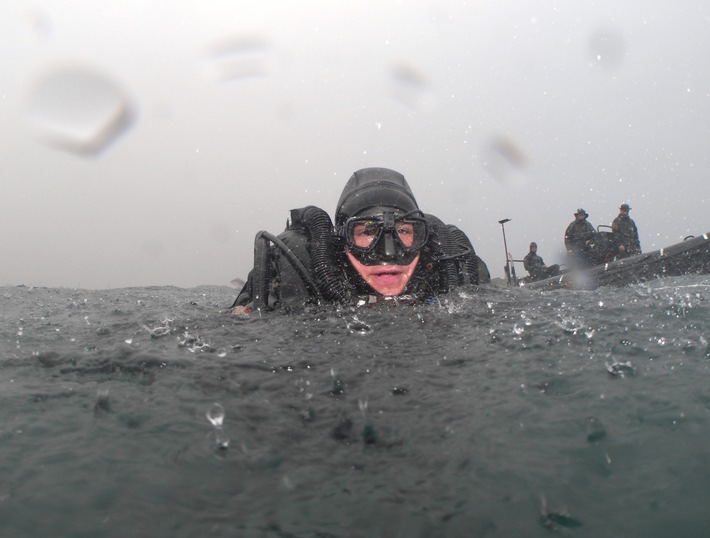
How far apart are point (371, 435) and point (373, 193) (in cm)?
398

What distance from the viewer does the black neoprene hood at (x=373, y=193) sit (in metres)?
5.61

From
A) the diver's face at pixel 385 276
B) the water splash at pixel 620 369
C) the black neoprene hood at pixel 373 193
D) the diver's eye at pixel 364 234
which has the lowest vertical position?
the water splash at pixel 620 369

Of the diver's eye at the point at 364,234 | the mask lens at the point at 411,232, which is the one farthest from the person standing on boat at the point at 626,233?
the diver's eye at the point at 364,234

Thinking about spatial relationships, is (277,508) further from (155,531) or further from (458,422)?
(458,422)

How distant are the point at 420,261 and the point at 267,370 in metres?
3.07

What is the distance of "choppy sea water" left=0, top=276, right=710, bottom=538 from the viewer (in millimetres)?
1539

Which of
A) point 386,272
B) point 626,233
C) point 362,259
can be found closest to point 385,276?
point 386,272

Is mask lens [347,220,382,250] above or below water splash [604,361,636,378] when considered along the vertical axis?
above

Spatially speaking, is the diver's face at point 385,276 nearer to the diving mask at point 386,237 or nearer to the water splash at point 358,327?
the diving mask at point 386,237

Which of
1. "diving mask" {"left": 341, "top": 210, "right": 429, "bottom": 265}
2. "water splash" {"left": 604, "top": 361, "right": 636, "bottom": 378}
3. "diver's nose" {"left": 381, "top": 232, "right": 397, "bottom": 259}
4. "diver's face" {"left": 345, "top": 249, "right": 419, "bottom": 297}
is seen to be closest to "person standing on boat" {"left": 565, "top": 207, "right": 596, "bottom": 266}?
"diving mask" {"left": 341, "top": 210, "right": 429, "bottom": 265}

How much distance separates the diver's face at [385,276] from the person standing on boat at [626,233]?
9.21 m

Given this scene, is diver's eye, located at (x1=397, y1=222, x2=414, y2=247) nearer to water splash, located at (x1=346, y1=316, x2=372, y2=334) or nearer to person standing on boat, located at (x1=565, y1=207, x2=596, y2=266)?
water splash, located at (x1=346, y1=316, x2=372, y2=334)

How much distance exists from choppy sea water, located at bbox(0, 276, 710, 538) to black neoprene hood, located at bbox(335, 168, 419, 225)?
2421 mm

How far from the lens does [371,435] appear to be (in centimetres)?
207
